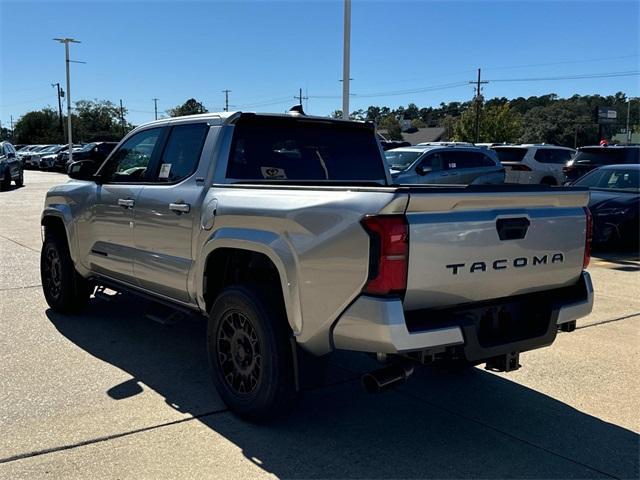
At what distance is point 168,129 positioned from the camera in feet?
16.5

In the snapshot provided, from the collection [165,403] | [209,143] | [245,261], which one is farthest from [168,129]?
[165,403]

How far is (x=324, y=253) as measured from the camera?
3.24 meters

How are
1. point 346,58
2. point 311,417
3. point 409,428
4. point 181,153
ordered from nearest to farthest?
point 409,428 < point 311,417 < point 181,153 < point 346,58

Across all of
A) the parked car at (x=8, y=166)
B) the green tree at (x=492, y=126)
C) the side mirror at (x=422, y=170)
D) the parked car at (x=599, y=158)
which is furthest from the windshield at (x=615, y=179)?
the green tree at (x=492, y=126)

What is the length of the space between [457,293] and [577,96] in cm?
11970

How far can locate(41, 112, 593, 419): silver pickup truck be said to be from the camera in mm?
3107

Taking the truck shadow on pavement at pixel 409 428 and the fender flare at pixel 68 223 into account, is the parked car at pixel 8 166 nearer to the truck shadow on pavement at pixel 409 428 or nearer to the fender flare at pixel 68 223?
the fender flare at pixel 68 223

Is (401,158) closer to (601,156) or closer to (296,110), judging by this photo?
(601,156)

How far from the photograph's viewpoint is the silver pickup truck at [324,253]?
10.2 feet

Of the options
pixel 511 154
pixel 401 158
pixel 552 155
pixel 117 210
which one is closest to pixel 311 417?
pixel 117 210

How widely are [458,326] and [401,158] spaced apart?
11.6 metres

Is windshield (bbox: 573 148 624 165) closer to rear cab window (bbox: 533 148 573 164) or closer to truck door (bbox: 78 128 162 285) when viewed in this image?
rear cab window (bbox: 533 148 573 164)

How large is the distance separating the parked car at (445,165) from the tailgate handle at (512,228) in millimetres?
9965

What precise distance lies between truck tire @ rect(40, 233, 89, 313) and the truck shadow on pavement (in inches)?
49.6
